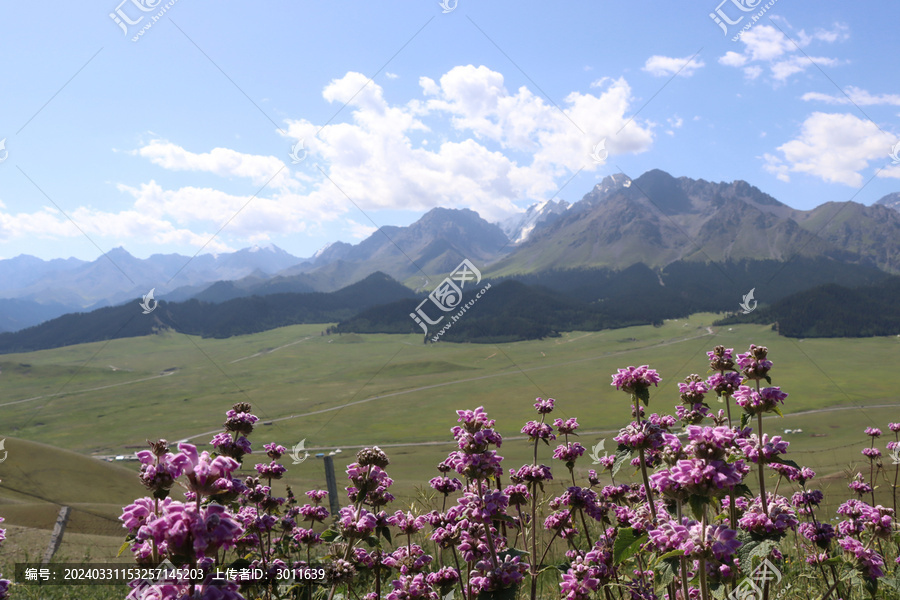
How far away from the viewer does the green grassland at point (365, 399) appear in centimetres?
1948

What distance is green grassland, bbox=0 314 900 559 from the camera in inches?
767

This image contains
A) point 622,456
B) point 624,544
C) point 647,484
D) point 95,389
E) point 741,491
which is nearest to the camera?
point 741,491

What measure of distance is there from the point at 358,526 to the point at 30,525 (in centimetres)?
1350

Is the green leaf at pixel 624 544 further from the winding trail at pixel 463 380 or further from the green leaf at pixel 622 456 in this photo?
the winding trail at pixel 463 380

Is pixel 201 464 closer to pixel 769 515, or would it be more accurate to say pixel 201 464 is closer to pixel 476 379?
pixel 769 515

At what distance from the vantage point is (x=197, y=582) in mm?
2229

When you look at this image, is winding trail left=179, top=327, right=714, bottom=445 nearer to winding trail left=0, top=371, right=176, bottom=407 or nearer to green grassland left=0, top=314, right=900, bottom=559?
green grassland left=0, top=314, right=900, bottom=559

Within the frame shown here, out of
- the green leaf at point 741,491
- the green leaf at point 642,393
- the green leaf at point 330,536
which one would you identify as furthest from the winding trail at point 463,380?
the green leaf at point 741,491

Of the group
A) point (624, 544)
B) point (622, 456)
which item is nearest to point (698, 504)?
point (624, 544)

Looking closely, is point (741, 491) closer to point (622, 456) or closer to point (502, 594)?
point (622, 456)

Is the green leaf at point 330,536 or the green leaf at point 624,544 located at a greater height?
the green leaf at point 330,536

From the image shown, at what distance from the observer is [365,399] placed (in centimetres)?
9031

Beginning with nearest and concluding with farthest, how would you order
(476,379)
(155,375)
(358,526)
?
(358,526) < (476,379) < (155,375)

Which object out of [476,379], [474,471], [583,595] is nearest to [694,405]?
[583,595]
